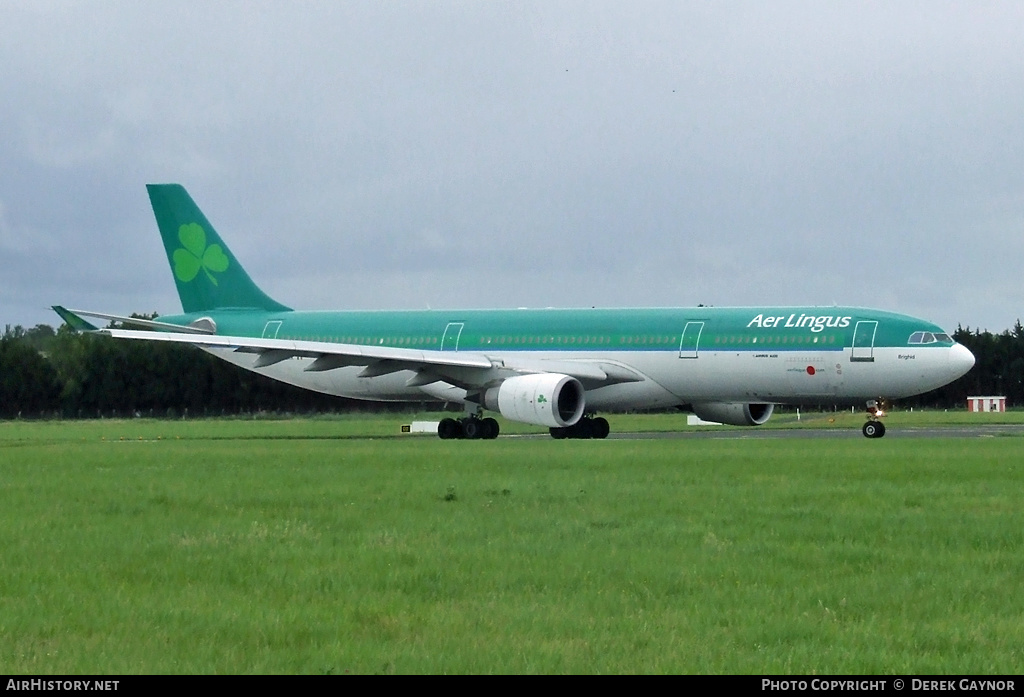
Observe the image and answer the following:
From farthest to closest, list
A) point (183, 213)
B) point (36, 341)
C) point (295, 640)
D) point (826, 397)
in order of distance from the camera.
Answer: point (36, 341) < point (183, 213) < point (826, 397) < point (295, 640)

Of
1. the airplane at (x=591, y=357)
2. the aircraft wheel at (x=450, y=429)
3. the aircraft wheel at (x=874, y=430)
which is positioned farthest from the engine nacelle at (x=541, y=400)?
the aircraft wheel at (x=874, y=430)

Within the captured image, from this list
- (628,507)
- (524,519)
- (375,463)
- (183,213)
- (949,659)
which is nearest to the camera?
(949,659)

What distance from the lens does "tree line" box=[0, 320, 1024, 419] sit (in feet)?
211

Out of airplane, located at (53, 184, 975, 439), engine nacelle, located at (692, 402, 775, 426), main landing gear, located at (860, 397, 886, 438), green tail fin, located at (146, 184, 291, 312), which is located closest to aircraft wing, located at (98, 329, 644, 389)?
airplane, located at (53, 184, 975, 439)

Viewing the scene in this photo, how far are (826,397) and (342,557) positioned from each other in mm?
27250

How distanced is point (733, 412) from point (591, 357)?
410 cm

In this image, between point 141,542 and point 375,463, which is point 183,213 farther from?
point 141,542

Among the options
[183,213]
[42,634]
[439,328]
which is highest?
[183,213]

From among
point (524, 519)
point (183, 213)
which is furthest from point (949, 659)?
point (183, 213)

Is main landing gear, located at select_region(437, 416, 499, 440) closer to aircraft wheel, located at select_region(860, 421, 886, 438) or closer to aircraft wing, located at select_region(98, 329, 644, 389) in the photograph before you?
aircraft wing, located at select_region(98, 329, 644, 389)

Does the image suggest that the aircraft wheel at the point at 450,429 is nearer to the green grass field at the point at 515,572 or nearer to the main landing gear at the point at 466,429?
the main landing gear at the point at 466,429

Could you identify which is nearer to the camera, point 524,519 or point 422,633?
point 422,633

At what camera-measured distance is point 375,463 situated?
24.2 m

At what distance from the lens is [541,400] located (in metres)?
Result: 36.9
